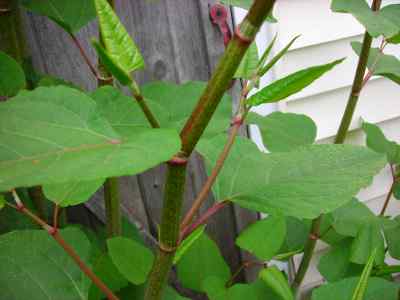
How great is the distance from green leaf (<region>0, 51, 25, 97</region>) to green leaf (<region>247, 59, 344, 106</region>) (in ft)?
1.23

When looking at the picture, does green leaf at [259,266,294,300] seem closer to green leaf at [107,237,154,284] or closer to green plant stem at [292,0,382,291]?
green leaf at [107,237,154,284]

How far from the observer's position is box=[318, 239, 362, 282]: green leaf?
3.71ft

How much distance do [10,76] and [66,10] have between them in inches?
5.9

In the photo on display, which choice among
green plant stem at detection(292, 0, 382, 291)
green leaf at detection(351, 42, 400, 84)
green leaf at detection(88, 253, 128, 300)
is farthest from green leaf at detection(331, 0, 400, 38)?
green leaf at detection(88, 253, 128, 300)

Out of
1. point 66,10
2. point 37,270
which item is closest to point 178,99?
point 66,10

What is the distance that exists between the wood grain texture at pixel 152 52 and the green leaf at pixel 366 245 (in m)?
0.58

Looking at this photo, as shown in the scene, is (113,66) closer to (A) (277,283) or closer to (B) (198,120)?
(B) (198,120)

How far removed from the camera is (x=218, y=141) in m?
0.57

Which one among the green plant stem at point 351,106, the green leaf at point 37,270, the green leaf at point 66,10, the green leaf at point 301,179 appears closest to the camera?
the green leaf at point 301,179

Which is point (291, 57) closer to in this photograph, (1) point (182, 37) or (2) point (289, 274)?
(1) point (182, 37)

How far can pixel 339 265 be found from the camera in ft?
3.79

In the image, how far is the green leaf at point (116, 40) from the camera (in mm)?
291

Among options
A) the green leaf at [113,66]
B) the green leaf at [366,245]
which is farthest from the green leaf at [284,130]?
the green leaf at [113,66]

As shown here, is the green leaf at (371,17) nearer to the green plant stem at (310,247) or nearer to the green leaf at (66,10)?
the green leaf at (66,10)
